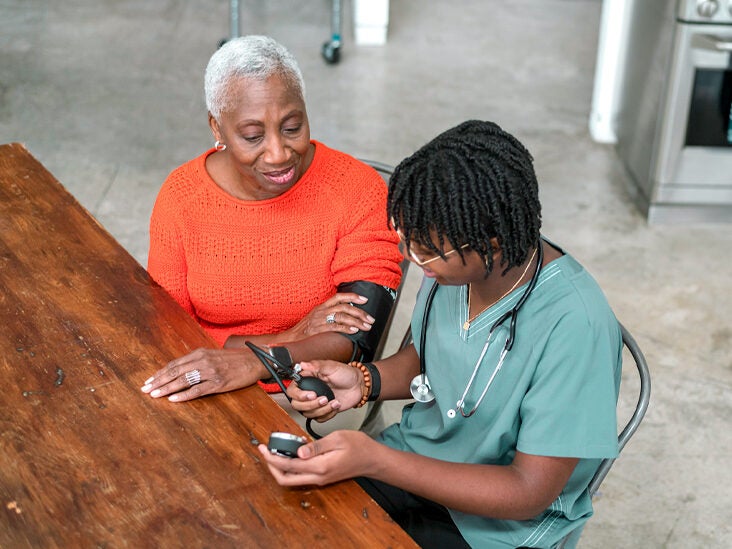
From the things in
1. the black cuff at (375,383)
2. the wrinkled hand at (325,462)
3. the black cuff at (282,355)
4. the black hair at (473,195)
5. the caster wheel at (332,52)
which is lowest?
the caster wheel at (332,52)

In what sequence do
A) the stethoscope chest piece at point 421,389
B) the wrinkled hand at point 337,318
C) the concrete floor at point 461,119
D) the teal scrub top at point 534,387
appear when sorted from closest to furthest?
the teal scrub top at point 534,387, the stethoscope chest piece at point 421,389, the wrinkled hand at point 337,318, the concrete floor at point 461,119

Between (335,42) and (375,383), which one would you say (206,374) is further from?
(335,42)

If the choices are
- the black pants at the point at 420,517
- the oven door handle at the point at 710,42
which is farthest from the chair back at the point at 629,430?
the oven door handle at the point at 710,42

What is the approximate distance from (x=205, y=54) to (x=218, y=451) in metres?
4.35

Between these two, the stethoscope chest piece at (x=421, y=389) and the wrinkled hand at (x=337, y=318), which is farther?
the wrinkled hand at (x=337, y=318)

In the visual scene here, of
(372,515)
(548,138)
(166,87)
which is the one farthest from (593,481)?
(166,87)

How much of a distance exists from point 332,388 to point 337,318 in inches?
10.4

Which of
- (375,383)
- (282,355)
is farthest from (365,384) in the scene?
(282,355)

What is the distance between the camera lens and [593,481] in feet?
5.62

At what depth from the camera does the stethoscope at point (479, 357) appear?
1.60 metres

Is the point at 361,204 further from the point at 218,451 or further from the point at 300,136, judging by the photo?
the point at 218,451

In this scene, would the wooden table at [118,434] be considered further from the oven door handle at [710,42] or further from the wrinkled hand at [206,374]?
the oven door handle at [710,42]

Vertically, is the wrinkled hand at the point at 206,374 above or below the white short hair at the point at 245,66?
below

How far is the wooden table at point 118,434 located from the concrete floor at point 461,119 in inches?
49.2
